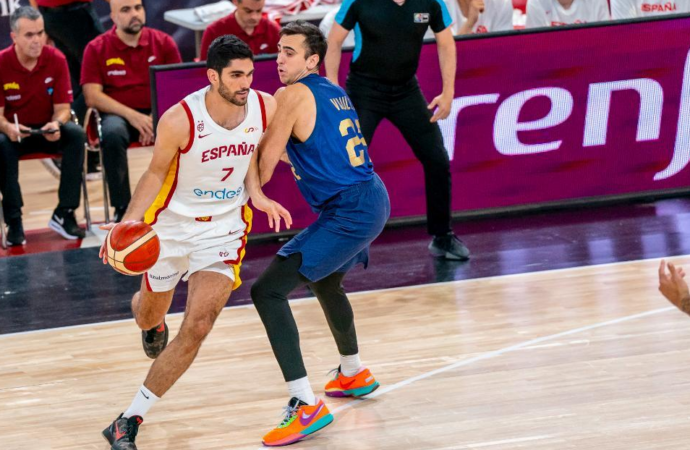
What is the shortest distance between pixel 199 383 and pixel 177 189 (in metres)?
1.16

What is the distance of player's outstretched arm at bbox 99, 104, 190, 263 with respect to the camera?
5.32m

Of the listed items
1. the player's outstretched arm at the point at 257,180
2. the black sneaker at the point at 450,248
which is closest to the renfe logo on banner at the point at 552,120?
the black sneaker at the point at 450,248

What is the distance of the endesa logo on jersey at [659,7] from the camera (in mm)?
10703

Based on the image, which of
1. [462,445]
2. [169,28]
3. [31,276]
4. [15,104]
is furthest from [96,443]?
[169,28]

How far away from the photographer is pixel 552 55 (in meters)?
9.14

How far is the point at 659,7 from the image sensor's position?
422 inches

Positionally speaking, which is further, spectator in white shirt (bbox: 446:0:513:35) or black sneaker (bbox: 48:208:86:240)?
spectator in white shirt (bbox: 446:0:513:35)

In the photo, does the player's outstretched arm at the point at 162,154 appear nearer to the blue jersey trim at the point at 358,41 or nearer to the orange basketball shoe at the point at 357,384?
the orange basketball shoe at the point at 357,384

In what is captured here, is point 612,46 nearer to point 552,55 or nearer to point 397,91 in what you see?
point 552,55

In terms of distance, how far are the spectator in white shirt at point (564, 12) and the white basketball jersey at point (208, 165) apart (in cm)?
532

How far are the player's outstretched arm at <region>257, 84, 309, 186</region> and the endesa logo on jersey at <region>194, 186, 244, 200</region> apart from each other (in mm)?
239

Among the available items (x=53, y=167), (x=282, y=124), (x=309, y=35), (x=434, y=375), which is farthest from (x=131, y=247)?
(x=53, y=167)

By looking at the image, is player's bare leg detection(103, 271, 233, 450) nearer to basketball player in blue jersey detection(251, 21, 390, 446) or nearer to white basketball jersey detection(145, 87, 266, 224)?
basketball player in blue jersey detection(251, 21, 390, 446)

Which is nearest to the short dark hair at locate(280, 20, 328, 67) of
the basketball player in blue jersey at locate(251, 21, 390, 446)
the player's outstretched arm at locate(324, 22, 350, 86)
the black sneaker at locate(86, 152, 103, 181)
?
the basketball player in blue jersey at locate(251, 21, 390, 446)
